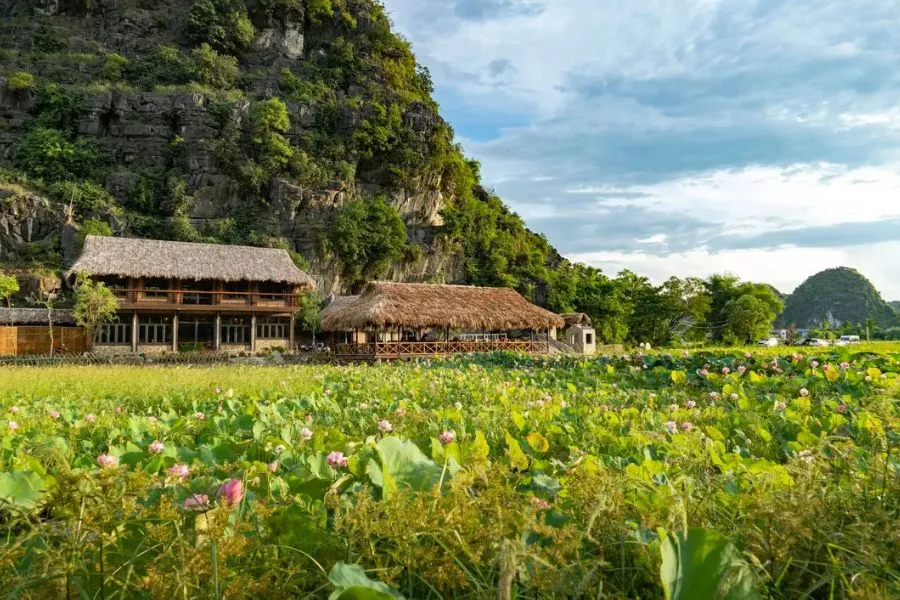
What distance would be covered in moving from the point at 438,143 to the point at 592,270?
50.7 ft

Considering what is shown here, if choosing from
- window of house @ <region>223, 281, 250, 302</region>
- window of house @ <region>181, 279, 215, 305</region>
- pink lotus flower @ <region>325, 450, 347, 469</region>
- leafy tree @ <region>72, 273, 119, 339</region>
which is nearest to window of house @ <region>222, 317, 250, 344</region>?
window of house @ <region>181, 279, 215, 305</region>

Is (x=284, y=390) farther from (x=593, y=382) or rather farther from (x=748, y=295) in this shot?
(x=748, y=295)

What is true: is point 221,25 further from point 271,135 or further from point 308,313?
point 308,313

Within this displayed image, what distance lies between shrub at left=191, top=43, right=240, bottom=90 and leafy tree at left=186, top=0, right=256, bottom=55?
4.31 feet

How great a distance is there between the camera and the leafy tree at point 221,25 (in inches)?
1607

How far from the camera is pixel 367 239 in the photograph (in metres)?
34.8

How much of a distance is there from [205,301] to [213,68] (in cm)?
2094

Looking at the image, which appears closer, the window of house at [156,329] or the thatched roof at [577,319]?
the window of house at [156,329]

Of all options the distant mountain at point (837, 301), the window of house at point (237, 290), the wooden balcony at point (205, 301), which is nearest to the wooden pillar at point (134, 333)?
the wooden balcony at point (205, 301)

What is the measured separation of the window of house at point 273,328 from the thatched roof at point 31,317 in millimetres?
8640

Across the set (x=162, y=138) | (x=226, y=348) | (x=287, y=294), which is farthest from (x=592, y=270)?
(x=162, y=138)

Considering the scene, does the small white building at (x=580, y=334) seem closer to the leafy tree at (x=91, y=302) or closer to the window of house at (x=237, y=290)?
the window of house at (x=237, y=290)

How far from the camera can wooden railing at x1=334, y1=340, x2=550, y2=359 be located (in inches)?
912

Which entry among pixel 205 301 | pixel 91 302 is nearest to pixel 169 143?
pixel 205 301
